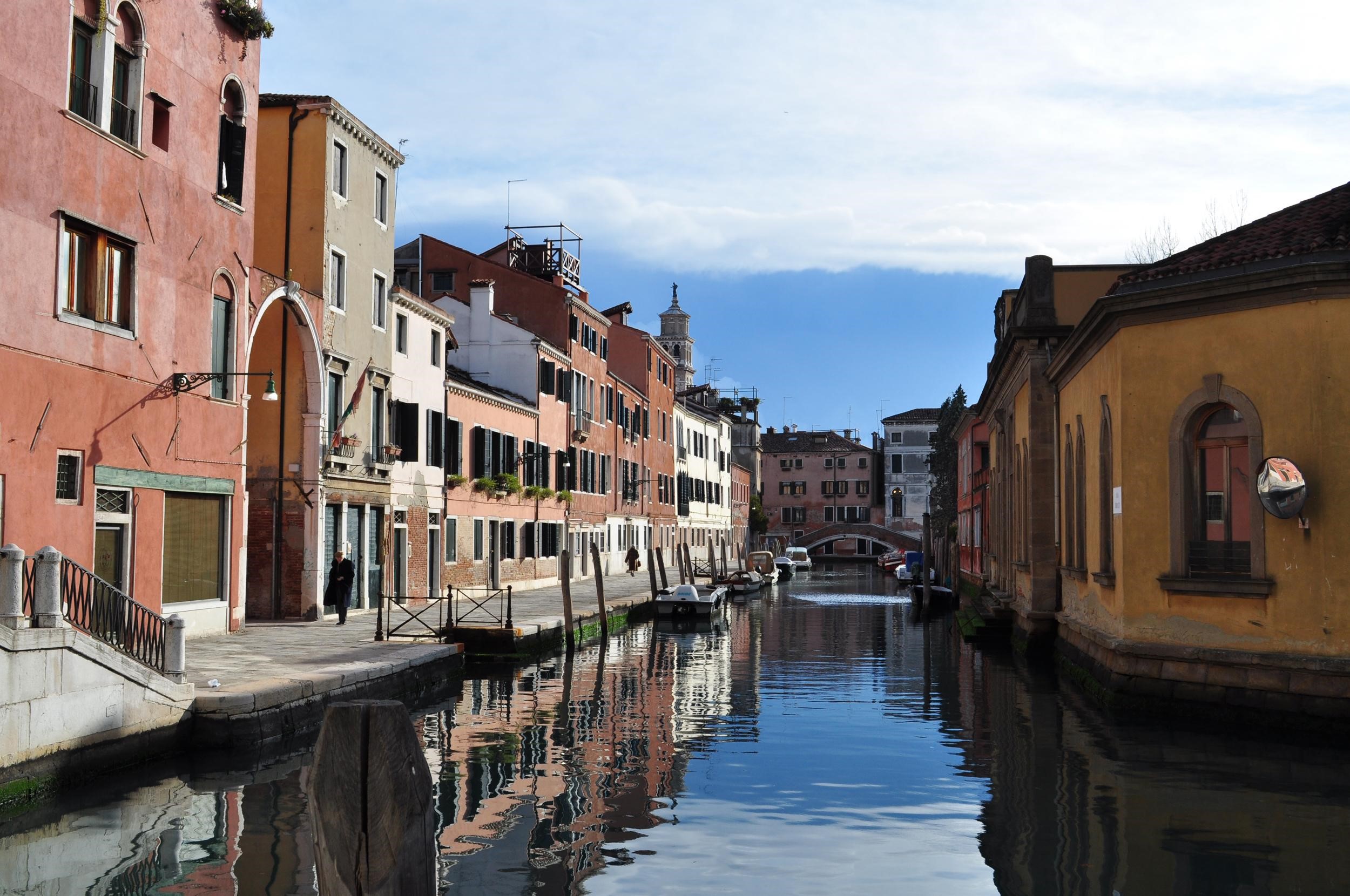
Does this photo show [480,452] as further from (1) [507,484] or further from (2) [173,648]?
(2) [173,648]

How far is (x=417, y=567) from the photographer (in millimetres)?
26609

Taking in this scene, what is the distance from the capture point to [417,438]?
83.4ft

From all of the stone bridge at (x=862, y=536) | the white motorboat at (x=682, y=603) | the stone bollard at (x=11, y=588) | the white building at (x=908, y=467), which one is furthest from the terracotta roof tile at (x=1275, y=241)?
the white building at (x=908, y=467)

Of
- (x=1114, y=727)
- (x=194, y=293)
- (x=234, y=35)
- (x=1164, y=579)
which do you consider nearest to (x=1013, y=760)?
(x=1114, y=727)

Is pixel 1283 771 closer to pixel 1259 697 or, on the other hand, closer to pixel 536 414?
pixel 1259 697

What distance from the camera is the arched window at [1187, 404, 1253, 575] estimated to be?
13.1 m

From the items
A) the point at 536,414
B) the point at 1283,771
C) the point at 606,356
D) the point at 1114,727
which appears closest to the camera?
the point at 1283,771

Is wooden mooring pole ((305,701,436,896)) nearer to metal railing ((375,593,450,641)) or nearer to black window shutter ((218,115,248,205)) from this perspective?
metal railing ((375,593,450,641))

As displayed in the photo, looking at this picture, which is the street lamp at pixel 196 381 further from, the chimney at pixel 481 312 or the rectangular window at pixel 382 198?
the chimney at pixel 481 312

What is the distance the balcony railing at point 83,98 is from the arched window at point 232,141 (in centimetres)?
299

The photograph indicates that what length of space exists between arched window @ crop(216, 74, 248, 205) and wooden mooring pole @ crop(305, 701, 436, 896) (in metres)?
16.5

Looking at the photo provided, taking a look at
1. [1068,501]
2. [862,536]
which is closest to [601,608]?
[1068,501]

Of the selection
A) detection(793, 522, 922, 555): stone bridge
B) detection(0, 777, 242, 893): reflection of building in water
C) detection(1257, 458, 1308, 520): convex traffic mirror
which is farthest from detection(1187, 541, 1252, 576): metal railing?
detection(793, 522, 922, 555): stone bridge

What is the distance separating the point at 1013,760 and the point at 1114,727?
6.18 feet
